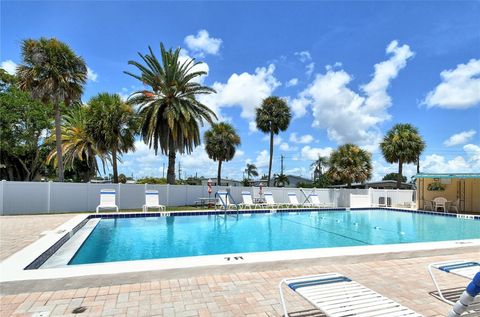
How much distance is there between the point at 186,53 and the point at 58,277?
1901cm

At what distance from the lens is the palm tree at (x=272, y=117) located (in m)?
30.5

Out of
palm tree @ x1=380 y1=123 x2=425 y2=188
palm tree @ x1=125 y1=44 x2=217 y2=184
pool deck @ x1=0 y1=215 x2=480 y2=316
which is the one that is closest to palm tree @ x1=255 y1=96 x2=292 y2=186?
palm tree @ x1=380 y1=123 x2=425 y2=188

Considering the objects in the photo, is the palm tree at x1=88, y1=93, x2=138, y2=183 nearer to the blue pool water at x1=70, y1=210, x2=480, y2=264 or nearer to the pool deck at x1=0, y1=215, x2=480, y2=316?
the blue pool water at x1=70, y1=210, x2=480, y2=264

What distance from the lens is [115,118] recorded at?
22219mm

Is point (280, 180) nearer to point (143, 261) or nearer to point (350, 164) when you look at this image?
point (350, 164)

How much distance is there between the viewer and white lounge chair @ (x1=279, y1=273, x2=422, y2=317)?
273 centimetres

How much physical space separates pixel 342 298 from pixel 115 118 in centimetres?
2183

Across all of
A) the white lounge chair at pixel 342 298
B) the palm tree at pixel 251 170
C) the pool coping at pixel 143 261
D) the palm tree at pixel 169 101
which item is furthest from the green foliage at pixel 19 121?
the palm tree at pixel 251 170

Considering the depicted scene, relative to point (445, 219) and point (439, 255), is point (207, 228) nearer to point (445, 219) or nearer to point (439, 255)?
point (439, 255)

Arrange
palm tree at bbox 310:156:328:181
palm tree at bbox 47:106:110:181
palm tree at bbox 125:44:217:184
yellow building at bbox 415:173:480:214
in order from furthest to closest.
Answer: palm tree at bbox 310:156:328:181
palm tree at bbox 47:106:110:181
palm tree at bbox 125:44:217:184
yellow building at bbox 415:173:480:214

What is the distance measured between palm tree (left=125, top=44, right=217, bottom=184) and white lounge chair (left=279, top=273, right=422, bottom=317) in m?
17.5

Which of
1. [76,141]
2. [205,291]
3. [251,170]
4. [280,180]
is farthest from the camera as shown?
[251,170]

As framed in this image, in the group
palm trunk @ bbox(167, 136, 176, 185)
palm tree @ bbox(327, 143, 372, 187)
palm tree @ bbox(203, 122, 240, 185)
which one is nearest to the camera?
palm trunk @ bbox(167, 136, 176, 185)

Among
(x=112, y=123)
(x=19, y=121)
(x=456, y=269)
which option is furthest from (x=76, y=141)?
(x=456, y=269)
